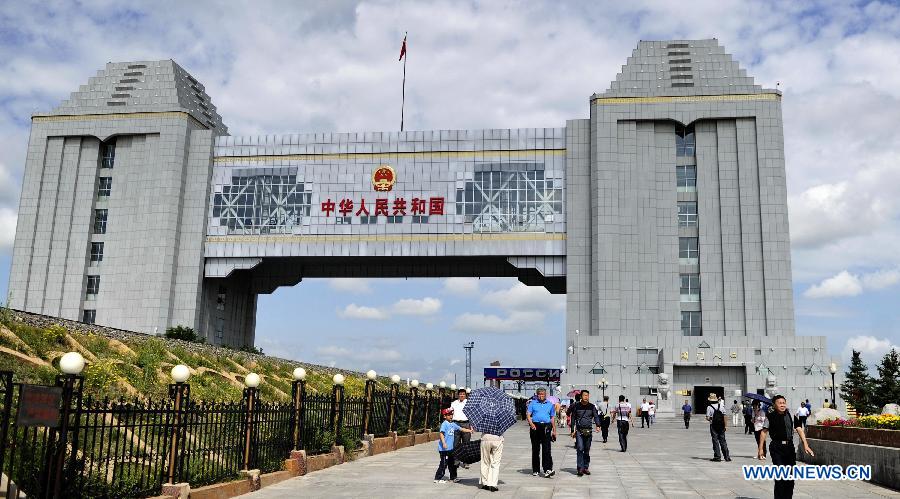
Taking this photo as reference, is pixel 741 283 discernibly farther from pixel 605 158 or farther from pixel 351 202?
pixel 351 202

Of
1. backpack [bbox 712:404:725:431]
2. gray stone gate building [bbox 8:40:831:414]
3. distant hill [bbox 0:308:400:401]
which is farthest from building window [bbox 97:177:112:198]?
backpack [bbox 712:404:725:431]

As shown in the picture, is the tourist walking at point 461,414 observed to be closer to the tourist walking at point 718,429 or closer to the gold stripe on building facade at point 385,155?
the tourist walking at point 718,429

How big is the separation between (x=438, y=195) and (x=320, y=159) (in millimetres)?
10090

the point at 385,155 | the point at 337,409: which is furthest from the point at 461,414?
the point at 385,155

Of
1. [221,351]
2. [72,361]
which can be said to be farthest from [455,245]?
[72,361]

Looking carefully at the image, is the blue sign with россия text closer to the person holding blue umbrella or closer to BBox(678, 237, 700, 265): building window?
BBox(678, 237, 700, 265): building window

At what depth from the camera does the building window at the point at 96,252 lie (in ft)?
207

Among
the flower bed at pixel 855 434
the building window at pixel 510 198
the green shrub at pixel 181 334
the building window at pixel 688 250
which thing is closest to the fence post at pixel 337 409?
the flower bed at pixel 855 434

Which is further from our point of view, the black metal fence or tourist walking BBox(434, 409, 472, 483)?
tourist walking BBox(434, 409, 472, 483)

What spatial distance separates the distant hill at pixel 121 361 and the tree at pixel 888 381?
6044 centimetres

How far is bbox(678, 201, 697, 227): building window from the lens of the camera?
2293 inches

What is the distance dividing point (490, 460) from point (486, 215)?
1763 inches

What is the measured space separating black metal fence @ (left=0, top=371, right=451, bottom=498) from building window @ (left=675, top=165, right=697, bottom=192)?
38.7 metres

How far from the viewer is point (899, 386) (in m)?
80.5
